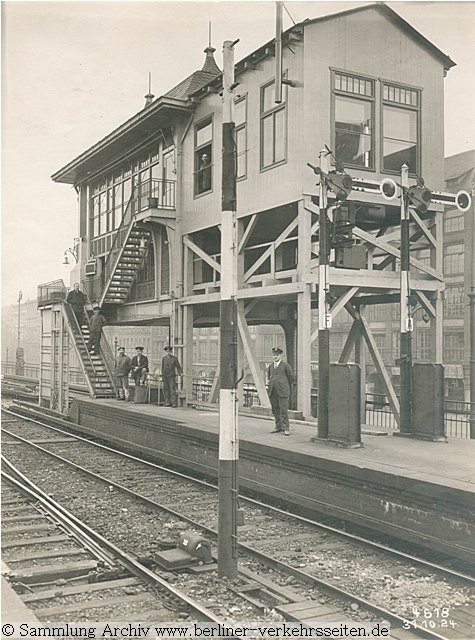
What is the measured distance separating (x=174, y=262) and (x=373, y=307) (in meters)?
21.4

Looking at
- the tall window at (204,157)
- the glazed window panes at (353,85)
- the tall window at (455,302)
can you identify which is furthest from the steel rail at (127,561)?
the tall window at (455,302)

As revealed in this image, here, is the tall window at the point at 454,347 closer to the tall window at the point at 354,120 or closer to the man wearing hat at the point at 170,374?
the man wearing hat at the point at 170,374

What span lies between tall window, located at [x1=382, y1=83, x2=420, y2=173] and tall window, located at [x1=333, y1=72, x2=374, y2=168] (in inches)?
18.6

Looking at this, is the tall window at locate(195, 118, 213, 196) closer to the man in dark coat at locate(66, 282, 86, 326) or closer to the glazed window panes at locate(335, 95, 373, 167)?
the glazed window panes at locate(335, 95, 373, 167)

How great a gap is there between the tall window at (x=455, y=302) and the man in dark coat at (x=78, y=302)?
17.0m

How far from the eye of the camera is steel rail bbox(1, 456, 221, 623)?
601 centimetres

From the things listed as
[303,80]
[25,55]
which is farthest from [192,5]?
[303,80]

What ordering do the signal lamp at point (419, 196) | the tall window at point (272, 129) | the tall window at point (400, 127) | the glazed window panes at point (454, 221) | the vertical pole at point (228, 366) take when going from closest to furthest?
1. the vertical pole at point (228, 366)
2. the signal lamp at point (419, 196)
3. the tall window at point (272, 129)
4. the tall window at point (400, 127)
5. the glazed window panes at point (454, 221)

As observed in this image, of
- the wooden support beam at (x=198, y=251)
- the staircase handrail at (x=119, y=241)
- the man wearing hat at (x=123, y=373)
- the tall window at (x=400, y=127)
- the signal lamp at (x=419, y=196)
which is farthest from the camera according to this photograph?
the staircase handrail at (x=119, y=241)

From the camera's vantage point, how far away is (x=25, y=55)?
6973 millimetres

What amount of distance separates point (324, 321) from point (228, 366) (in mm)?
4415

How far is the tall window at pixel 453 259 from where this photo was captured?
1272 inches

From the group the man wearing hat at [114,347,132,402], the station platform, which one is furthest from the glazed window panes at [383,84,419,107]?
the man wearing hat at [114,347,132,402]

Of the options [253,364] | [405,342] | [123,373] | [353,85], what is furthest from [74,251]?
[405,342]
